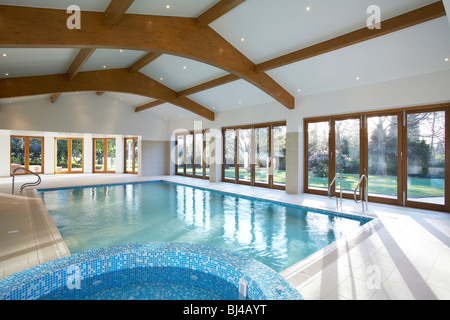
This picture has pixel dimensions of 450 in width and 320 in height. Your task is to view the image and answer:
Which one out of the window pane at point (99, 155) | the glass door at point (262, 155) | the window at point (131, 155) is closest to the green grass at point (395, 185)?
the glass door at point (262, 155)

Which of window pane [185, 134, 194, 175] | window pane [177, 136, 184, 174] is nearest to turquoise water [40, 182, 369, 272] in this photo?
window pane [185, 134, 194, 175]

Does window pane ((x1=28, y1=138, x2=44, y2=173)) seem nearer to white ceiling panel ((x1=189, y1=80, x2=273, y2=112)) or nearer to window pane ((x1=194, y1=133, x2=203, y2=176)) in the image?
window pane ((x1=194, y1=133, x2=203, y2=176))

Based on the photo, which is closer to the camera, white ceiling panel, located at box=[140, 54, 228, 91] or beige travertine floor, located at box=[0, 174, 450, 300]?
beige travertine floor, located at box=[0, 174, 450, 300]

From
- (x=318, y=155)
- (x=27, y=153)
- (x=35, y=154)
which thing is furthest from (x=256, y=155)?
(x=27, y=153)

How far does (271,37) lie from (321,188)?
4410mm

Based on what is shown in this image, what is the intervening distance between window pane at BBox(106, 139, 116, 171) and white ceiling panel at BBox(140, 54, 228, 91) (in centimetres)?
809

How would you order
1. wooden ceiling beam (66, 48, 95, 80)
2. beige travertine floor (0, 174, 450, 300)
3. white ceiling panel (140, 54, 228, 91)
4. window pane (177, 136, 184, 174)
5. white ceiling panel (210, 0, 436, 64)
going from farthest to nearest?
window pane (177, 136, 184, 174)
white ceiling panel (140, 54, 228, 91)
wooden ceiling beam (66, 48, 95, 80)
white ceiling panel (210, 0, 436, 64)
beige travertine floor (0, 174, 450, 300)

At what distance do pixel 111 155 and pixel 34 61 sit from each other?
9782 millimetres

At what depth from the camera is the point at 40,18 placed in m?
3.89

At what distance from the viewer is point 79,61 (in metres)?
5.90

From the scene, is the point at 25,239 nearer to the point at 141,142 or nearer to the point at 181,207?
the point at 181,207

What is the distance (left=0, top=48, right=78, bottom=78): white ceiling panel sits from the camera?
5.30 meters

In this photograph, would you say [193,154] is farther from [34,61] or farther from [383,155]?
[383,155]
